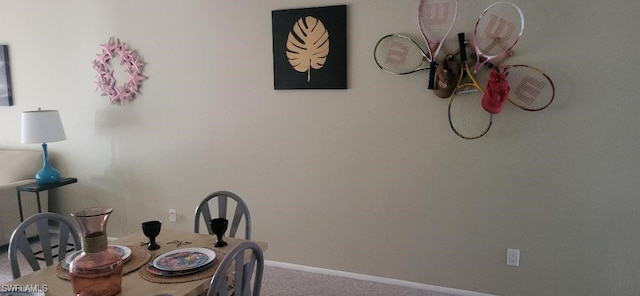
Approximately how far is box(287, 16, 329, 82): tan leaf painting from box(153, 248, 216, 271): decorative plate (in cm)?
150

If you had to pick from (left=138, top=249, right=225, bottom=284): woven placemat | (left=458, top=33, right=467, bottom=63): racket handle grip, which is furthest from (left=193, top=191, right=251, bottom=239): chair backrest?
(left=458, top=33, right=467, bottom=63): racket handle grip

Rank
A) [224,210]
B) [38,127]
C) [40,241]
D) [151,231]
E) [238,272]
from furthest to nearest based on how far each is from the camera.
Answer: [38,127] → [224,210] → [40,241] → [151,231] → [238,272]

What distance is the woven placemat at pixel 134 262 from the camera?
1641 mm

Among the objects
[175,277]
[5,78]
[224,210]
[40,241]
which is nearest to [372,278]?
[224,210]

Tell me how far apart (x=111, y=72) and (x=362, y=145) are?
219cm

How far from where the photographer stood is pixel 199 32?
10.5ft

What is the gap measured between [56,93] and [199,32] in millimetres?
1586

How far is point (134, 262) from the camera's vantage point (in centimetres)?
174

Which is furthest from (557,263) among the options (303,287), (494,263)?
(303,287)

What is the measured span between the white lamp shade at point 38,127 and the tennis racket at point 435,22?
2912 mm

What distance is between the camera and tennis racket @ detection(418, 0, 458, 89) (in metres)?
2.56

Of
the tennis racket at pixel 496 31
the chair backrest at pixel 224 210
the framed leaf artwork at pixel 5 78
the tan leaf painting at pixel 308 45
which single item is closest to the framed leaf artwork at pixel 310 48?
the tan leaf painting at pixel 308 45

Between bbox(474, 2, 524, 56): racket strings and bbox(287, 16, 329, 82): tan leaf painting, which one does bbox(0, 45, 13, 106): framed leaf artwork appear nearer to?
bbox(287, 16, 329, 82): tan leaf painting

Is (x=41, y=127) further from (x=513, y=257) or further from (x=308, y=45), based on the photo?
A: (x=513, y=257)
